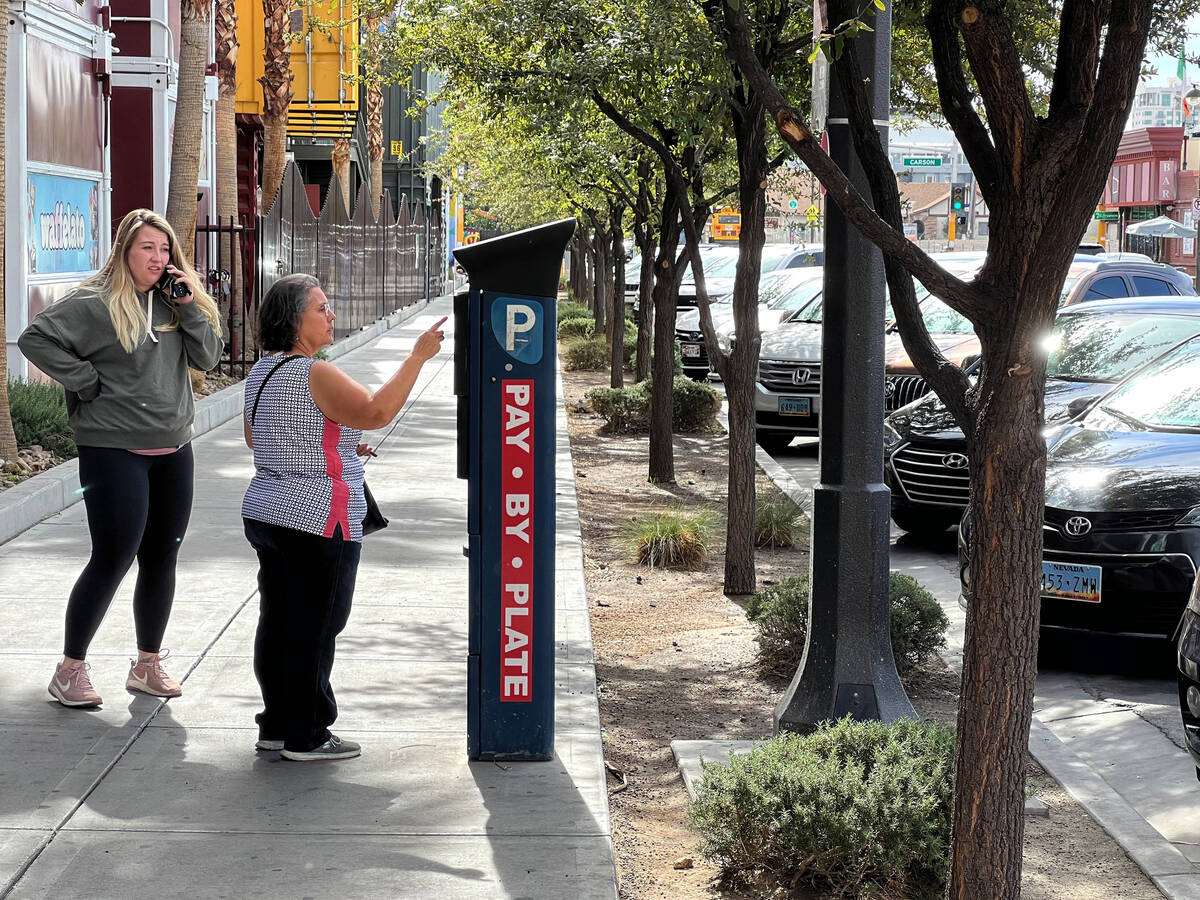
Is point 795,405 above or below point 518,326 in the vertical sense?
below

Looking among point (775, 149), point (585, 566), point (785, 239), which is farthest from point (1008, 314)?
point (785, 239)

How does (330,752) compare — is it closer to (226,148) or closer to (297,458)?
(297,458)

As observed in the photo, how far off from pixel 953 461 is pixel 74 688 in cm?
589

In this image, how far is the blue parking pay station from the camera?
4977 mm

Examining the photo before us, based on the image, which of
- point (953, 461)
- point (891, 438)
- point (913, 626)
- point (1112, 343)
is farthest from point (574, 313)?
point (913, 626)

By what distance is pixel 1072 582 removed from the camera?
6.95 meters

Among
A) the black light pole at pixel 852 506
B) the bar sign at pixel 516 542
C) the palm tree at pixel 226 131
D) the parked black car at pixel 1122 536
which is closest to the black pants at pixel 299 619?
the bar sign at pixel 516 542

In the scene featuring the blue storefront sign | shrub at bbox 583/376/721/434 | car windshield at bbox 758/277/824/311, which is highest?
the blue storefront sign

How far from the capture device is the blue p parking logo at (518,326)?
4.99 m

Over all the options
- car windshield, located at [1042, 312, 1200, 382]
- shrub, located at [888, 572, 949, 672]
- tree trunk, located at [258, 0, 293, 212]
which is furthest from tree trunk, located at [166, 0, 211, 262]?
shrub, located at [888, 572, 949, 672]

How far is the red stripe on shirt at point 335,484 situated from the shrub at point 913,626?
269 centimetres

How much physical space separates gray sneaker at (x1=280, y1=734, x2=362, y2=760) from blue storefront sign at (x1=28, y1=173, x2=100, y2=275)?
10.8m

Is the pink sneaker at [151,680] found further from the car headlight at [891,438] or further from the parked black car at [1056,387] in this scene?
the car headlight at [891,438]

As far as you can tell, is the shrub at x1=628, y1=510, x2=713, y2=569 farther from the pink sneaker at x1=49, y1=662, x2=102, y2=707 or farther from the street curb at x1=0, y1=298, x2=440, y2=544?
the pink sneaker at x1=49, y1=662, x2=102, y2=707
